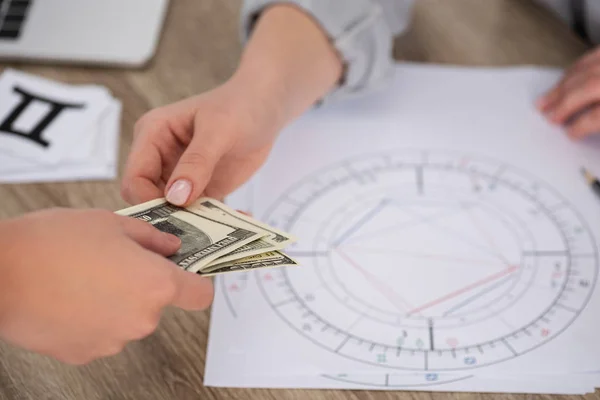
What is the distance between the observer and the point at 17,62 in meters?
1.05

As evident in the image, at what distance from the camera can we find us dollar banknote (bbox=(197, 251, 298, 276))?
65cm

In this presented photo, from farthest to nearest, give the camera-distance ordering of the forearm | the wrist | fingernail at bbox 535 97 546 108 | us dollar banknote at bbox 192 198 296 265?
fingernail at bbox 535 97 546 108, the forearm, us dollar banknote at bbox 192 198 296 265, the wrist

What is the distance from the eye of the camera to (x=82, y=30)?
1.07 m

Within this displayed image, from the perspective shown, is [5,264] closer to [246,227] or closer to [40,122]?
[246,227]

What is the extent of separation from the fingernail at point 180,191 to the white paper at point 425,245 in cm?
11

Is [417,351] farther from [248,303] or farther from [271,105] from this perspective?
[271,105]

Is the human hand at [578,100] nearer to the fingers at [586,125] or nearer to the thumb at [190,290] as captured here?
the fingers at [586,125]

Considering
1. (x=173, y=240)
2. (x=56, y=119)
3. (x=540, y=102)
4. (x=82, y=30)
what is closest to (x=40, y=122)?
(x=56, y=119)

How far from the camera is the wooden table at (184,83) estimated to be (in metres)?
0.71

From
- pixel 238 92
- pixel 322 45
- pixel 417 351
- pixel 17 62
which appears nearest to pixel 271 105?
pixel 238 92

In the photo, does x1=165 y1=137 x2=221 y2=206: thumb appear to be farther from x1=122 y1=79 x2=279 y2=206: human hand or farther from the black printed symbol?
the black printed symbol

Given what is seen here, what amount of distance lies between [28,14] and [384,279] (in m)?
0.66

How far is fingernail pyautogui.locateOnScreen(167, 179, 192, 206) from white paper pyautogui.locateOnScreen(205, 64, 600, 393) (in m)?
0.11

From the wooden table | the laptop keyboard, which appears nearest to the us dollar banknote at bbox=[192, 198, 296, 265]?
the wooden table
